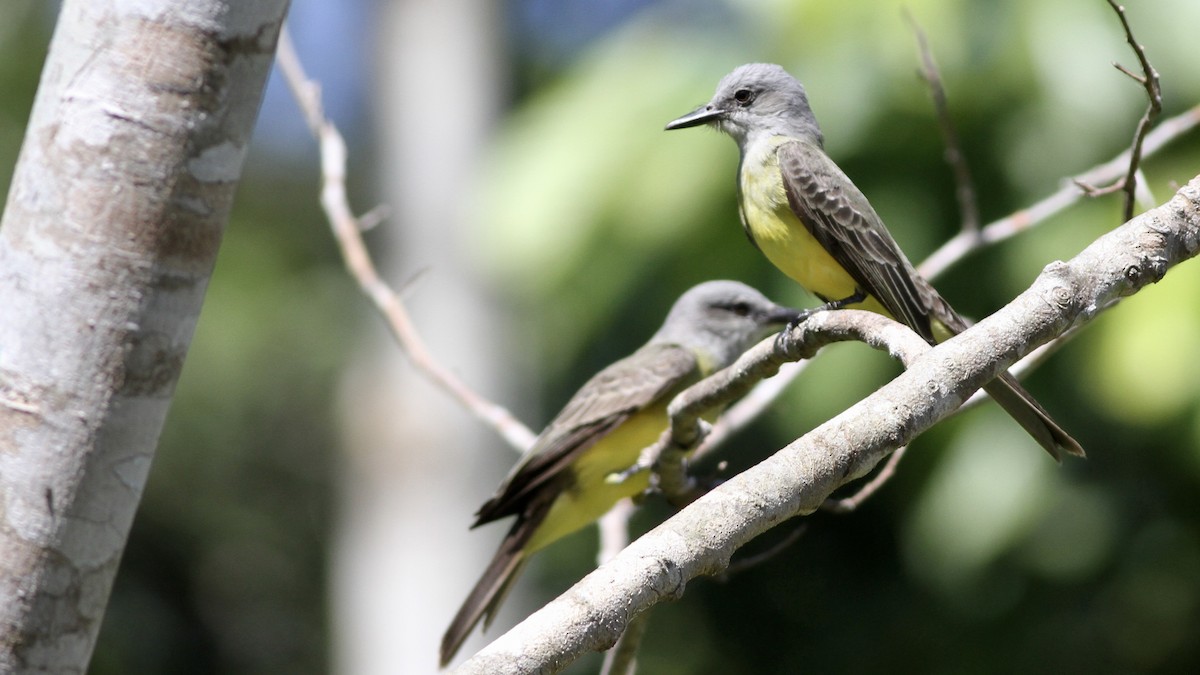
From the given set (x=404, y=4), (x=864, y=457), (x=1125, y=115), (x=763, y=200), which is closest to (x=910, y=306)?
(x=763, y=200)

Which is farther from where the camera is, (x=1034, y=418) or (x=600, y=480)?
(x=600, y=480)

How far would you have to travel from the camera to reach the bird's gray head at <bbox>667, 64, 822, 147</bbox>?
311 cm

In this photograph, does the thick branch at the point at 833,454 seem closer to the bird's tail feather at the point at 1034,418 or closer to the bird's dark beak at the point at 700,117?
the bird's tail feather at the point at 1034,418

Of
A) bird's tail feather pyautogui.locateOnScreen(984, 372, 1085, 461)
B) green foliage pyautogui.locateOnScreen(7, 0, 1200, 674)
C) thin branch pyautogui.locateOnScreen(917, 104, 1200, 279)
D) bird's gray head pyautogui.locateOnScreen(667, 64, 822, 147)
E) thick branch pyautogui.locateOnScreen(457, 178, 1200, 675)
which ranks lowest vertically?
green foliage pyautogui.locateOnScreen(7, 0, 1200, 674)

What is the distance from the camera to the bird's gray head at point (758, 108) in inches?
123

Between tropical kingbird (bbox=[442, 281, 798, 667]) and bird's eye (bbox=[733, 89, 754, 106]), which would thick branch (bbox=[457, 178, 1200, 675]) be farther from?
tropical kingbird (bbox=[442, 281, 798, 667])

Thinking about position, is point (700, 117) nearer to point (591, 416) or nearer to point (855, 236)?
point (855, 236)

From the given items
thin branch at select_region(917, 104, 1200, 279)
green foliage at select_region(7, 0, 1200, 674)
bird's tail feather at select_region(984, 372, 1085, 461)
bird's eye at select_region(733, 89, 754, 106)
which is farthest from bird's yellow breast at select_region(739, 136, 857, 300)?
green foliage at select_region(7, 0, 1200, 674)

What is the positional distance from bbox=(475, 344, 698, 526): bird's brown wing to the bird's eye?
64.8 inches

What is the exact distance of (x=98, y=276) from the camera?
2258mm

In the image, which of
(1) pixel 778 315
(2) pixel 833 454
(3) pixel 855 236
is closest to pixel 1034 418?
(3) pixel 855 236

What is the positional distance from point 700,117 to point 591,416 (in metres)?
1.90

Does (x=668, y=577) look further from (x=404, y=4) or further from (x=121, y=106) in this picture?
(x=404, y=4)

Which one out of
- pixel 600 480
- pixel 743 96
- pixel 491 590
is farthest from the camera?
pixel 600 480
